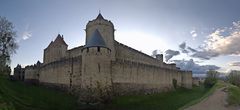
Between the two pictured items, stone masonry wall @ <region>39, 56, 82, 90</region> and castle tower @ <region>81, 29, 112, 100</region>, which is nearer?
castle tower @ <region>81, 29, 112, 100</region>

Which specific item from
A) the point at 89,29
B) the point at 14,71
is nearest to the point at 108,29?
the point at 89,29

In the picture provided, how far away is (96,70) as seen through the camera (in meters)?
20.0

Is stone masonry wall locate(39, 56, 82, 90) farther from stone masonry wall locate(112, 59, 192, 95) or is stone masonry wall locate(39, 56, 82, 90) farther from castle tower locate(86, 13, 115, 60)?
stone masonry wall locate(112, 59, 192, 95)

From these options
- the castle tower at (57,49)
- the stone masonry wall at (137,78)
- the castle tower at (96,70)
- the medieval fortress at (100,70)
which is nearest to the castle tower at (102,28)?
the medieval fortress at (100,70)

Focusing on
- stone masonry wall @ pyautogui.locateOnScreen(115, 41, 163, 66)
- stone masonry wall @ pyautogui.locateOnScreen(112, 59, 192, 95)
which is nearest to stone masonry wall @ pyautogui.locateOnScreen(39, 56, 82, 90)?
stone masonry wall @ pyautogui.locateOnScreen(112, 59, 192, 95)

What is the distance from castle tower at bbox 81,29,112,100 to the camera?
1969 cm

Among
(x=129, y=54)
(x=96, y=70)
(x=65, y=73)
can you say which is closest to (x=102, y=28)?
(x=65, y=73)

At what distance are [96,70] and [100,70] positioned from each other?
346 mm

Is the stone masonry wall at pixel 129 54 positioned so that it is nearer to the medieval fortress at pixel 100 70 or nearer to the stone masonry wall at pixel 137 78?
the medieval fortress at pixel 100 70

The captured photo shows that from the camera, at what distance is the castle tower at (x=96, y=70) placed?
1969cm

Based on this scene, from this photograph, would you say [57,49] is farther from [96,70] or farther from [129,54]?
[96,70]

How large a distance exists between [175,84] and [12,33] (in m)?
23.1

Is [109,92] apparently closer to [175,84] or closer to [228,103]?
[228,103]

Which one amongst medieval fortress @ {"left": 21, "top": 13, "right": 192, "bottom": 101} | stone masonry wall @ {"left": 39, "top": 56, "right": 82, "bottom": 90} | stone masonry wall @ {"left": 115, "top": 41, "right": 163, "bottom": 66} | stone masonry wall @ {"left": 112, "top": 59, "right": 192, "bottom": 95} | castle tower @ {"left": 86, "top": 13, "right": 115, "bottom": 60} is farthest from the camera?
stone masonry wall @ {"left": 115, "top": 41, "right": 163, "bottom": 66}
